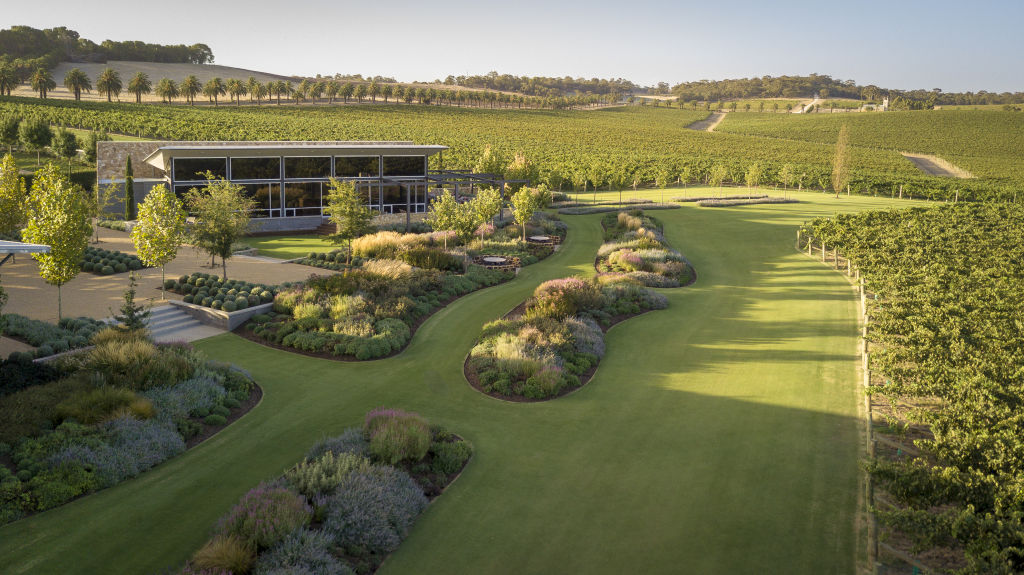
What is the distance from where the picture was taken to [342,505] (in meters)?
9.87

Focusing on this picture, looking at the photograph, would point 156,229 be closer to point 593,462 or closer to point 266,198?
point 593,462

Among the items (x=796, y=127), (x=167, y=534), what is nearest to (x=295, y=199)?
(x=167, y=534)

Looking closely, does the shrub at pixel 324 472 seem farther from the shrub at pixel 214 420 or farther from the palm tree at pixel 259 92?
the palm tree at pixel 259 92

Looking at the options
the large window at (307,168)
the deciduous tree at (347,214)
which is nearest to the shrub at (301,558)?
the deciduous tree at (347,214)

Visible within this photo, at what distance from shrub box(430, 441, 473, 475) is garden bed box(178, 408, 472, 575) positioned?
19 mm

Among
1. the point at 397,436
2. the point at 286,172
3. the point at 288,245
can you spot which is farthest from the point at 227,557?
the point at 286,172

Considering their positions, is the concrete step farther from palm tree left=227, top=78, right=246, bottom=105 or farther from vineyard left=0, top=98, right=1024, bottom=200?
palm tree left=227, top=78, right=246, bottom=105

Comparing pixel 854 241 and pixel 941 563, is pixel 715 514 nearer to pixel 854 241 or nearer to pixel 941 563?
pixel 941 563

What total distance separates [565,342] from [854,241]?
19.2m

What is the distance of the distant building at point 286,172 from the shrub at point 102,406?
24756mm

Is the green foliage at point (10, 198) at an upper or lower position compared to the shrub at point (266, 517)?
upper

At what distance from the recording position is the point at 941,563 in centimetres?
932

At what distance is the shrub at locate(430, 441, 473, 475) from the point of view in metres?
12.0

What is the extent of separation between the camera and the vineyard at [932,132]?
109812mm
